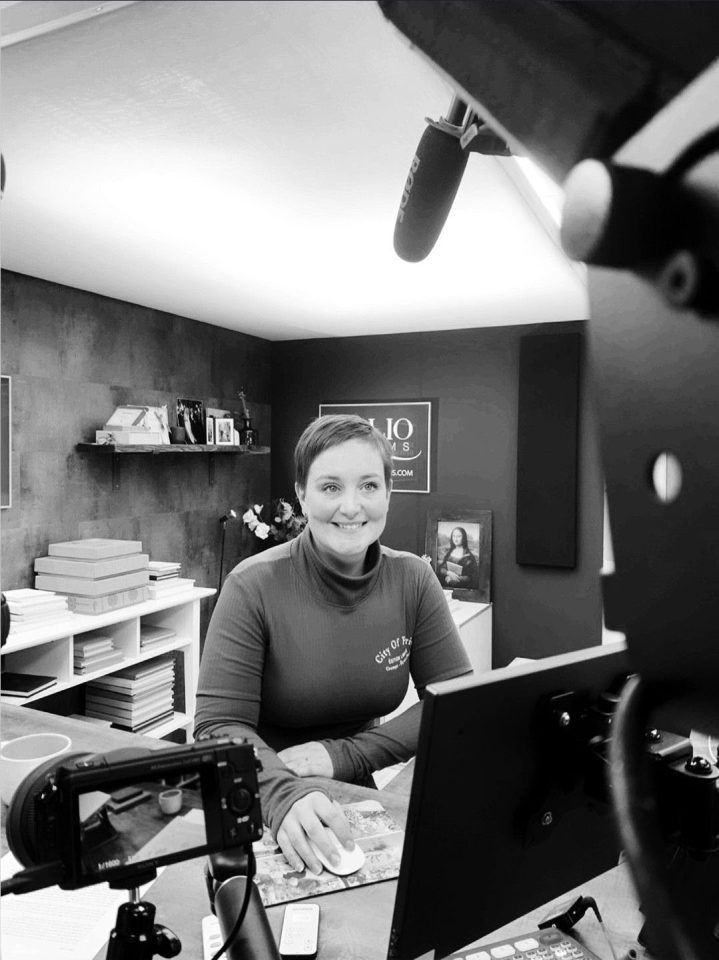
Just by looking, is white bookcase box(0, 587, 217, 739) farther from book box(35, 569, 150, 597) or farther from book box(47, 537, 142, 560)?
book box(47, 537, 142, 560)

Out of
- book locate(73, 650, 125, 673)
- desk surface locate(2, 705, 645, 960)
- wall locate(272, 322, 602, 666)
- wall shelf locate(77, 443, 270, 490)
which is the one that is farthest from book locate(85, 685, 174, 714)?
desk surface locate(2, 705, 645, 960)

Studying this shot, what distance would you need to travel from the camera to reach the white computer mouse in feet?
3.67

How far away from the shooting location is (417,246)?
2.48 ft

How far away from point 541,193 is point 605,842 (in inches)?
67.3

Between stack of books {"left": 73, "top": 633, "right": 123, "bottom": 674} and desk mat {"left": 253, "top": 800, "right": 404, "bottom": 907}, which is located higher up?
desk mat {"left": 253, "top": 800, "right": 404, "bottom": 907}

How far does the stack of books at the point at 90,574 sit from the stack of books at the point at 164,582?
0.67ft

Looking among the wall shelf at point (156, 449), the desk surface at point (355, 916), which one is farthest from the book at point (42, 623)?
the desk surface at point (355, 916)

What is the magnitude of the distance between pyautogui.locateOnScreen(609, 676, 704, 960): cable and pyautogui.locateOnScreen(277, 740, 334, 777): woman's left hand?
1.32 meters

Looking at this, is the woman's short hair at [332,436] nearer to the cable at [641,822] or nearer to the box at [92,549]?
the cable at [641,822]

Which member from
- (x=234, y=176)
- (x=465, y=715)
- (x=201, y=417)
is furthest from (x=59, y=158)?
(x=201, y=417)

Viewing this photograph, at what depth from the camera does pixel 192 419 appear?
4.18 meters

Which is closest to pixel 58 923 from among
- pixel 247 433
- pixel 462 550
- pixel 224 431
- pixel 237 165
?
pixel 237 165

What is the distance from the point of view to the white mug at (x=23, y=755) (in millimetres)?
1167

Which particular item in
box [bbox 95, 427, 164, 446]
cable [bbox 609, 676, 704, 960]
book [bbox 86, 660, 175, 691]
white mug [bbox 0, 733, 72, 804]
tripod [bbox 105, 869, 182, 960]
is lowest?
book [bbox 86, 660, 175, 691]
